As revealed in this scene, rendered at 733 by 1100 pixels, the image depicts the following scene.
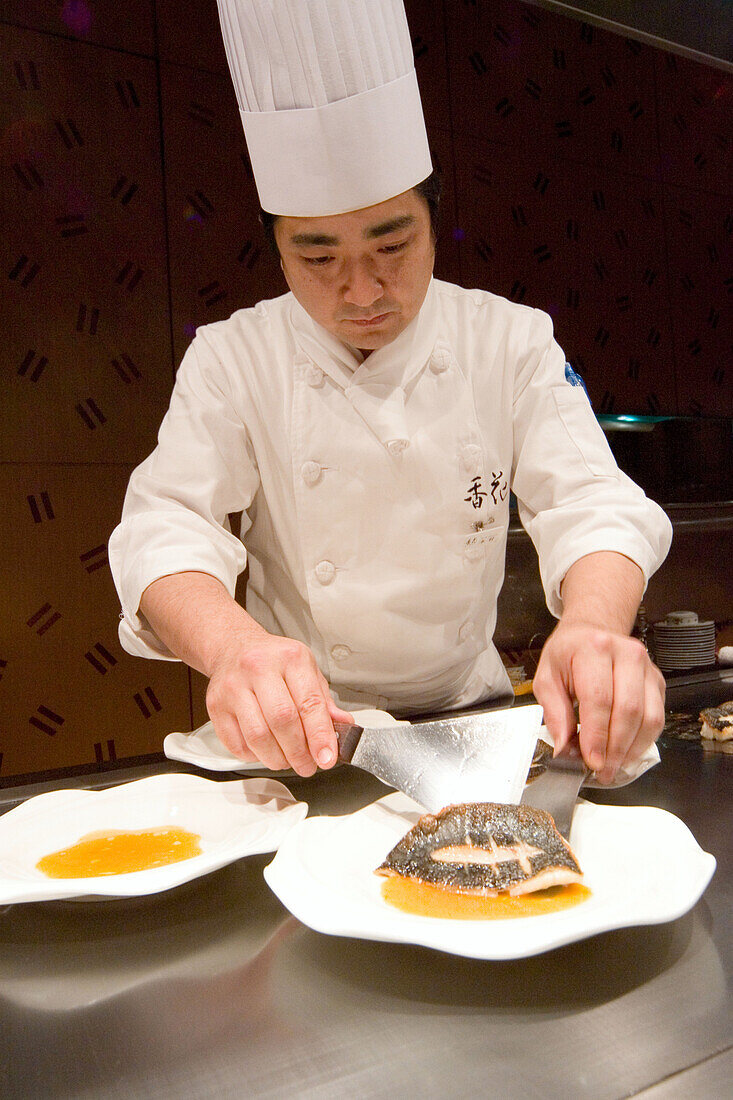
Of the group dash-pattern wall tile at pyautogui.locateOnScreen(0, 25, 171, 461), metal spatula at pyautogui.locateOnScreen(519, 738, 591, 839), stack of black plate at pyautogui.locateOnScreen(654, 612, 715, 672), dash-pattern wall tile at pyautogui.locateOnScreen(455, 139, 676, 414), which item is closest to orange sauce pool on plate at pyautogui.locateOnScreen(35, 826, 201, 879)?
metal spatula at pyautogui.locateOnScreen(519, 738, 591, 839)

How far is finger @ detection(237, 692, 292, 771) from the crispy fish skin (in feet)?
0.80

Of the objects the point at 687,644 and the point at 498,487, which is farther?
the point at 687,644

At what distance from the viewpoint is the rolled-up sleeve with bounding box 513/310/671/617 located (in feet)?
5.08

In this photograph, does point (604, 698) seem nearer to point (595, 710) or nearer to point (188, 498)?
point (595, 710)

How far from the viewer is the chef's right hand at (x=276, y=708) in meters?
1.08

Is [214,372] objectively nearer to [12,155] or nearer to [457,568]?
[457,568]

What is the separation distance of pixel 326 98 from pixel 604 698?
3.76 ft

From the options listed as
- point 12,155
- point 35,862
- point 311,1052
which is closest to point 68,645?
point 12,155

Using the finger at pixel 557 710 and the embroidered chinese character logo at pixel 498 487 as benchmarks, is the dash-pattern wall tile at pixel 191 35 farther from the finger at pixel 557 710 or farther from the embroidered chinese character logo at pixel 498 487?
the finger at pixel 557 710

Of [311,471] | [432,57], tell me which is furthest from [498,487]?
[432,57]

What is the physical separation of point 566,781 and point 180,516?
86cm

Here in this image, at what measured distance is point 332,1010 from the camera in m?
0.70

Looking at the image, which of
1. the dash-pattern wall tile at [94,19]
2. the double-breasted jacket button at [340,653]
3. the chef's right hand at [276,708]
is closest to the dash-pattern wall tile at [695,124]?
the dash-pattern wall tile at [94,19]

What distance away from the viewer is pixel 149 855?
1040mm
